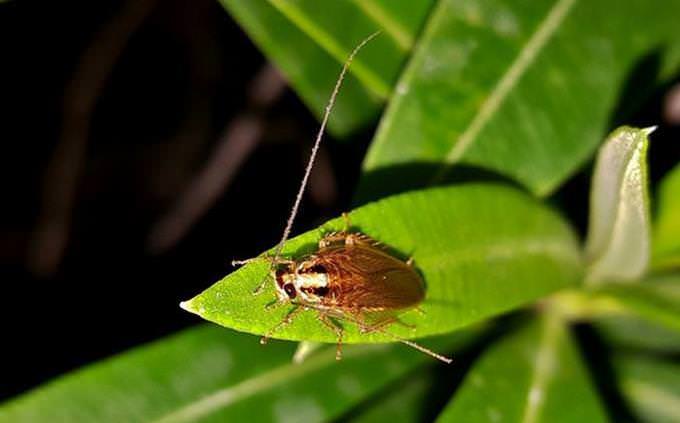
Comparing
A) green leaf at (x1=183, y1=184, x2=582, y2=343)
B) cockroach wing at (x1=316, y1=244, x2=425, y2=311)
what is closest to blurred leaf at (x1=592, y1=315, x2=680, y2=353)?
green leaf at (x1=183, y1=184, x2=582, y2=343)

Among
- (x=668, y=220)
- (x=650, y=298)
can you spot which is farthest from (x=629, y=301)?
(x=668, y=220)

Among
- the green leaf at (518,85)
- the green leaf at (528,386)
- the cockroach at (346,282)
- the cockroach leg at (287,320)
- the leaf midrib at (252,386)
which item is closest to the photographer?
the cockroach leg at (287,320)

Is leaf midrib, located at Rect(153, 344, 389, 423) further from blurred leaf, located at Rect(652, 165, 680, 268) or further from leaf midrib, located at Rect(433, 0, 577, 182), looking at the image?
blurred leaf, located at Rect(652, 165, 680, 268)

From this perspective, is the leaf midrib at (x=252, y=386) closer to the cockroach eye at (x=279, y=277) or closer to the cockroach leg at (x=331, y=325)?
the cockroach eye at (x=279, y=277)

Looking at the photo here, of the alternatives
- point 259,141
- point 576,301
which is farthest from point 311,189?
point 576,301

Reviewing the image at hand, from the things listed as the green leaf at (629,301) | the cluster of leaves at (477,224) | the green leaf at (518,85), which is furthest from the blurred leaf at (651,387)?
the green leaf at (518,85)

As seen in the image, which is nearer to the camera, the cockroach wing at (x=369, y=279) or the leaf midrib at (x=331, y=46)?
the cockroach wing at (x=369, y=279)
